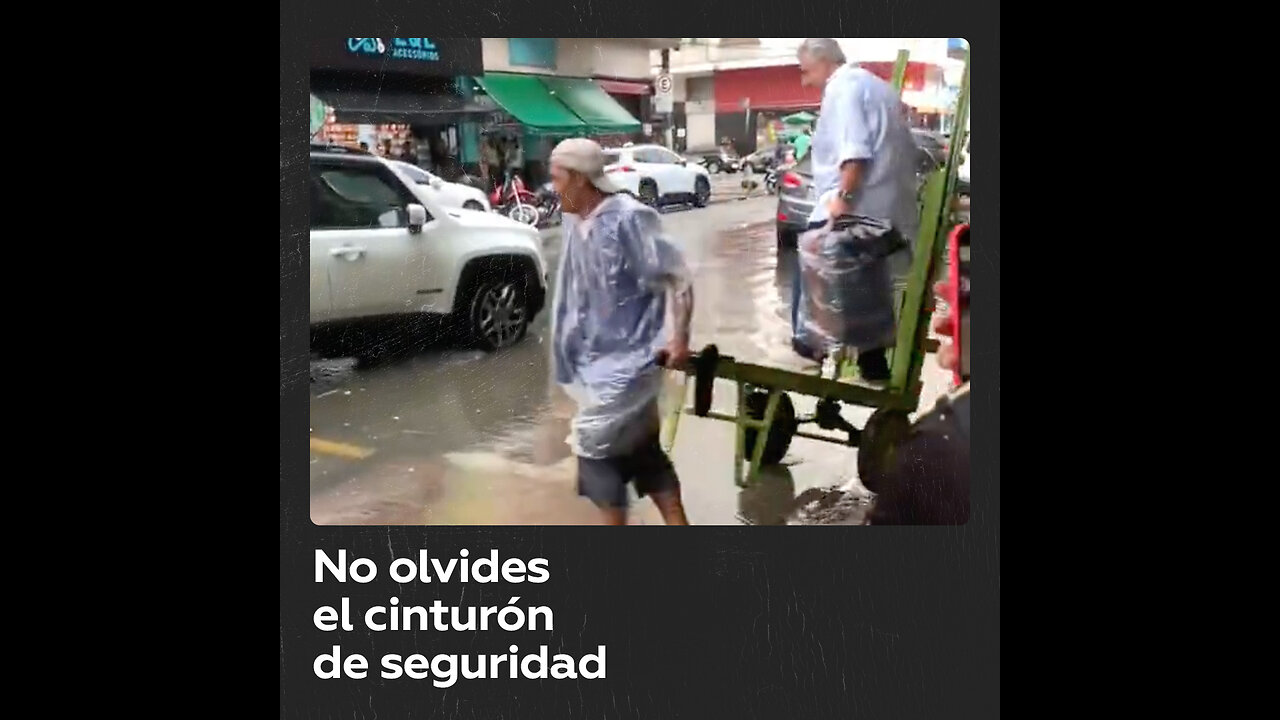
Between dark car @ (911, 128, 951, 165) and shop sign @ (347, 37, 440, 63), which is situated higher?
shop sign @ (347, 37, 440, 63)

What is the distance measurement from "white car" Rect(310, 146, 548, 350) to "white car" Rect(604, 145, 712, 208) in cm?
32

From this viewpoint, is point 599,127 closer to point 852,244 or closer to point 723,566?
point 852,244

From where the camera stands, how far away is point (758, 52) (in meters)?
3.63

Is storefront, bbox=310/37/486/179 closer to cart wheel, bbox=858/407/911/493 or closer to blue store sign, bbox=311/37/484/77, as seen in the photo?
blue store sign, bbox=311/37/484/77

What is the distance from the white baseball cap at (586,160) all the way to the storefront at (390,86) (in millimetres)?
261

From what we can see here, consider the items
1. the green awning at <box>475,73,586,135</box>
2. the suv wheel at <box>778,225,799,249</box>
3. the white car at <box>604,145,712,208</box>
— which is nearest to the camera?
the green awning at <box>475,73,586,135</box>

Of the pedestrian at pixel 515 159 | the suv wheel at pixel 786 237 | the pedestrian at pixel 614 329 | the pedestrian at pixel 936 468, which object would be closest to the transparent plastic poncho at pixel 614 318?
the pedestrian at pixel 614 329

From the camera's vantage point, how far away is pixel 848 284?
3.77 meters

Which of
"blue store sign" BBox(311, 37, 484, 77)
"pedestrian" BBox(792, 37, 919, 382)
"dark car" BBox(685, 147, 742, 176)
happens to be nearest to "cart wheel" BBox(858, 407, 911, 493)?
"pedestrian" BBox(792, 37, 919, 382)

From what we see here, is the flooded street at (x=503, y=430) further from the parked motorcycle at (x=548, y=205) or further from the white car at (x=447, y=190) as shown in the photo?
the white car at (x=447, y=190)

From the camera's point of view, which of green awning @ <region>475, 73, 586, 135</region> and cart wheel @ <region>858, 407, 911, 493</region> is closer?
green awning @ <region>475, 73, 586, 135</region>

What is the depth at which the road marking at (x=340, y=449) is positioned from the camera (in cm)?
364

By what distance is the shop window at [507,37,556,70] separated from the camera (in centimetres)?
360

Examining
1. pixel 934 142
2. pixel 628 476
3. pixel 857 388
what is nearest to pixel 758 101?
pixel 934 142
